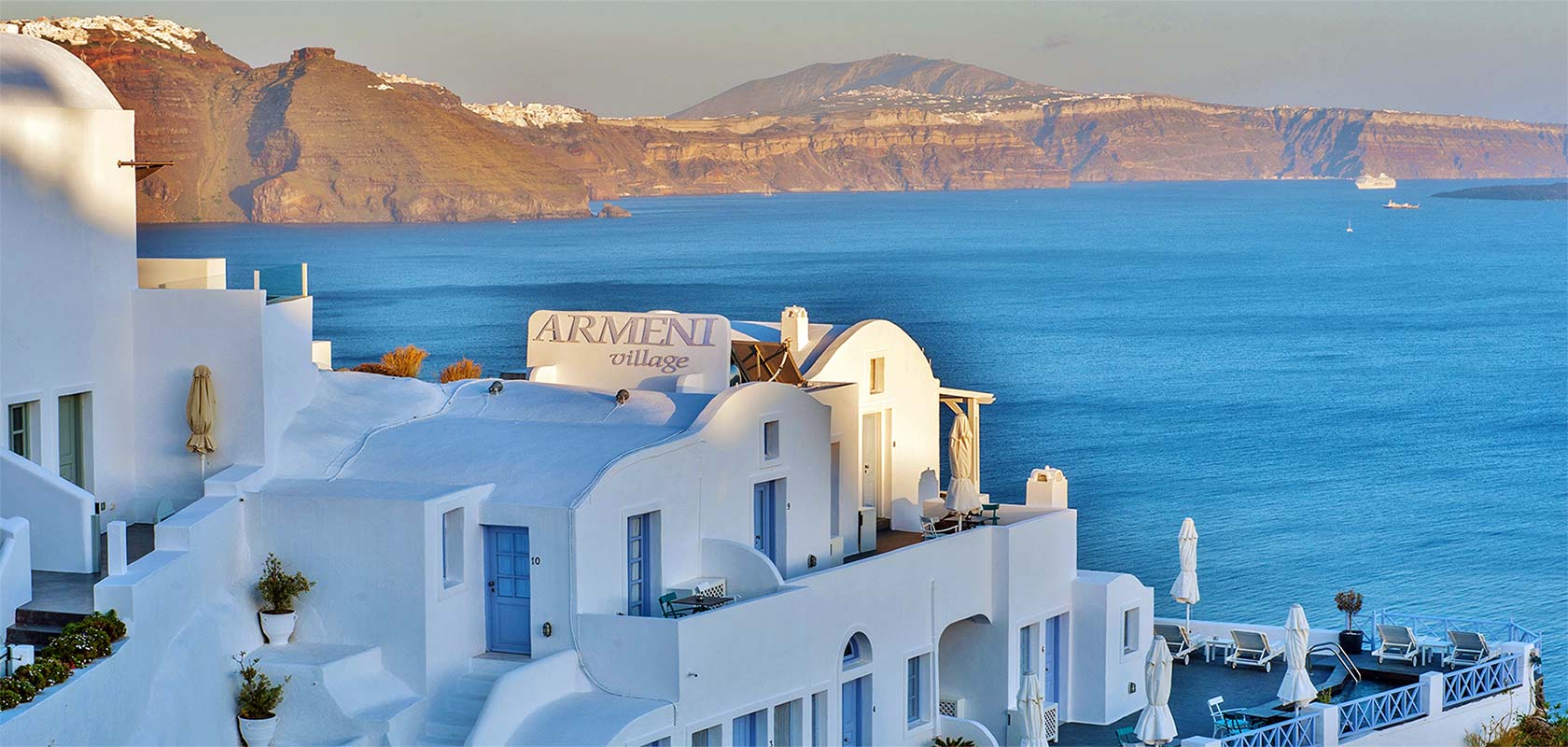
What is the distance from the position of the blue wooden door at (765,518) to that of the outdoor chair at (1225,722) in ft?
21.0

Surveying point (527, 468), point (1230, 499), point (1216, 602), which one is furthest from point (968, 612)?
point (1230, 499)

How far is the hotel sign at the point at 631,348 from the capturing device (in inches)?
1013

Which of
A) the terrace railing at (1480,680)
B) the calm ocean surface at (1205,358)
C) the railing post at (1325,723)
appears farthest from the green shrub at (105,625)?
the calm ocean surface at (1205,358)

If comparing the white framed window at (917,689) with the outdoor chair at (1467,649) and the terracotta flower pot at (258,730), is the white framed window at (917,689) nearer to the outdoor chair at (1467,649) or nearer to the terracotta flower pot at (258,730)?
the terracotta flower pot at (258,730)

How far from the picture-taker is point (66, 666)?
56.6 ft

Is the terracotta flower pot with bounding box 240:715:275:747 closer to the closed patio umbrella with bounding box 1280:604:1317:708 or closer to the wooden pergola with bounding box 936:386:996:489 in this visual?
the wooden pergola with bounding box 936:386:996:489

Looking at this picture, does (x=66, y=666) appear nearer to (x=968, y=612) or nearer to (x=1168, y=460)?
(x=968, y=612)

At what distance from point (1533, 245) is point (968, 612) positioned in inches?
7388

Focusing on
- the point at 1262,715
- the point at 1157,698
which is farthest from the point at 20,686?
the point at 1262,715

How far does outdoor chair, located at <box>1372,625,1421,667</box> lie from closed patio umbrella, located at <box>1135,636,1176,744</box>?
832 centimetres

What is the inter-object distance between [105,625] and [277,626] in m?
2.73

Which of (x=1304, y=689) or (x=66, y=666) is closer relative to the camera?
(x=66, y=666)

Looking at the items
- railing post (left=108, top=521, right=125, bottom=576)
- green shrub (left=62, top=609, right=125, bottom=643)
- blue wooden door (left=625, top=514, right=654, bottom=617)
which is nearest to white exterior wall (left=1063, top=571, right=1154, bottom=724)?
blue wooden door (left=625, top=514, right=654, bottom=617)

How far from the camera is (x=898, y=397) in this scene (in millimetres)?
28672
